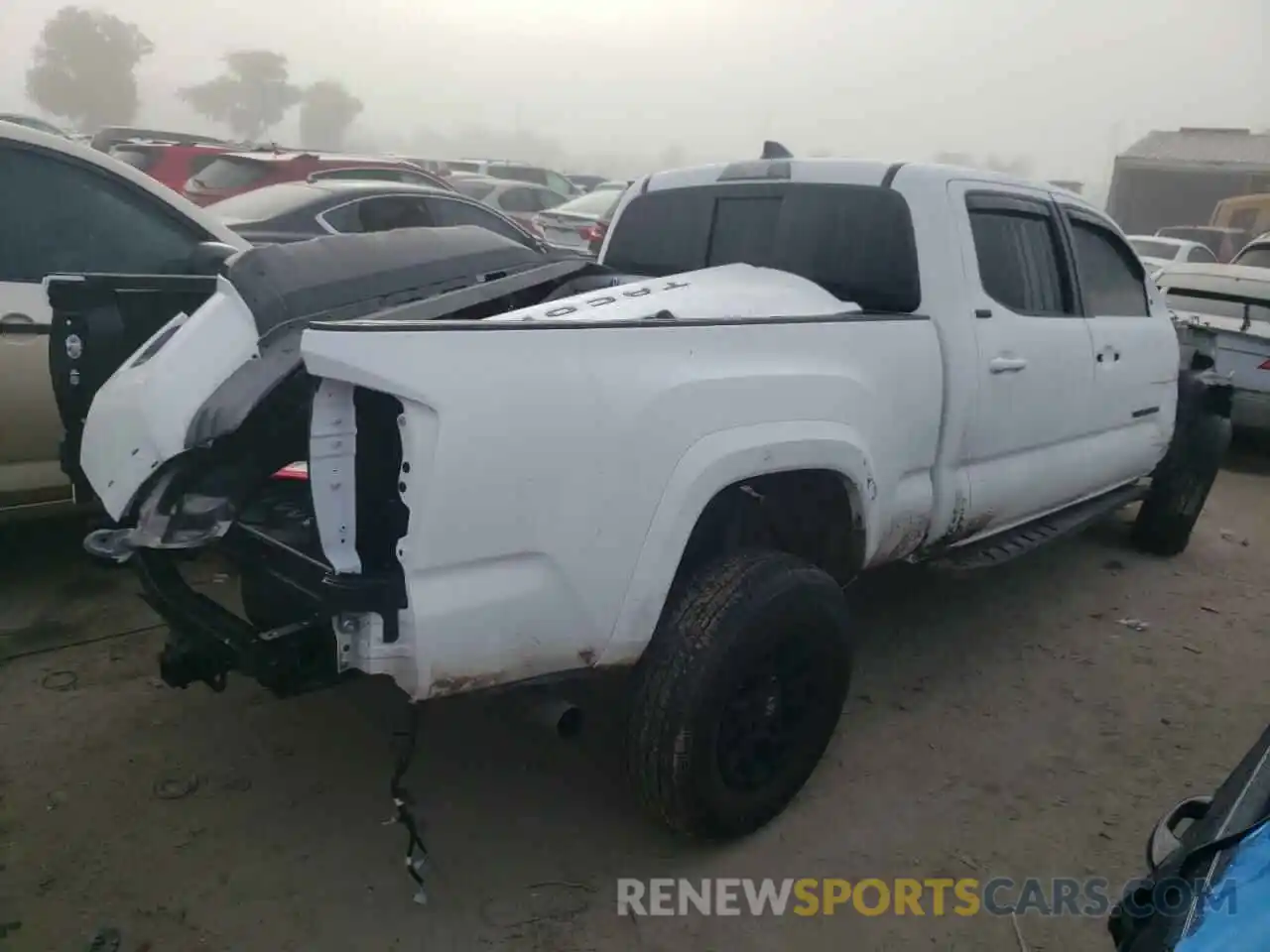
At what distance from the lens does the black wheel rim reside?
2637 millimetres

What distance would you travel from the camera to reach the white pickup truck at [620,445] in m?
2.11

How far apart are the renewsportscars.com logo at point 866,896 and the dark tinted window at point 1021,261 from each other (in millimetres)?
1990

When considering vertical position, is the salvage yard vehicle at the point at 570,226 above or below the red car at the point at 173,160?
below

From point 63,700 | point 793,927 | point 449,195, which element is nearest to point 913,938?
point 793,927

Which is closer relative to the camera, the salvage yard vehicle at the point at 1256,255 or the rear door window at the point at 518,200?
the salvage yard vehicle at the point at 1256,255

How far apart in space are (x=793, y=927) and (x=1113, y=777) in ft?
4.48

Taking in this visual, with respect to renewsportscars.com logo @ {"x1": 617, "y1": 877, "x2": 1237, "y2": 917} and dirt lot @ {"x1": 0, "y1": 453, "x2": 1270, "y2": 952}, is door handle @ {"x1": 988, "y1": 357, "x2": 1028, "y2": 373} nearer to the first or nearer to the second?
dirt lot @ {"x1": 0, "y1": 453, "x2": 1270, "y2": 952}

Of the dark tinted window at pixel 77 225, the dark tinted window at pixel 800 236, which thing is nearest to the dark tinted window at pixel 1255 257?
the dark tinted window at pixel 800 236

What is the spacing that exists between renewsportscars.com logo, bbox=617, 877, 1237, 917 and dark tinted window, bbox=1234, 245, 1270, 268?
7.84m

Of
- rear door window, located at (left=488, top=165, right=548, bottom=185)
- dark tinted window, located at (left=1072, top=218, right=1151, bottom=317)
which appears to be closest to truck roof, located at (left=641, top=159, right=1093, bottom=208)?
dark tinted window, located at (left=1072, top=218, right=1151, bottom=317)

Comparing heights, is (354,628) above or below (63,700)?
above

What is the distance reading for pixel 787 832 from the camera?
287 cm

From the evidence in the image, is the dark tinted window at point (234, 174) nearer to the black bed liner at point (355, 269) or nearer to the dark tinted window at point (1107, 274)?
the black bed liner at point (355, 269)

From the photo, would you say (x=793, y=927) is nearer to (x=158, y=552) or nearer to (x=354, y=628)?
(x=354, y=628)
